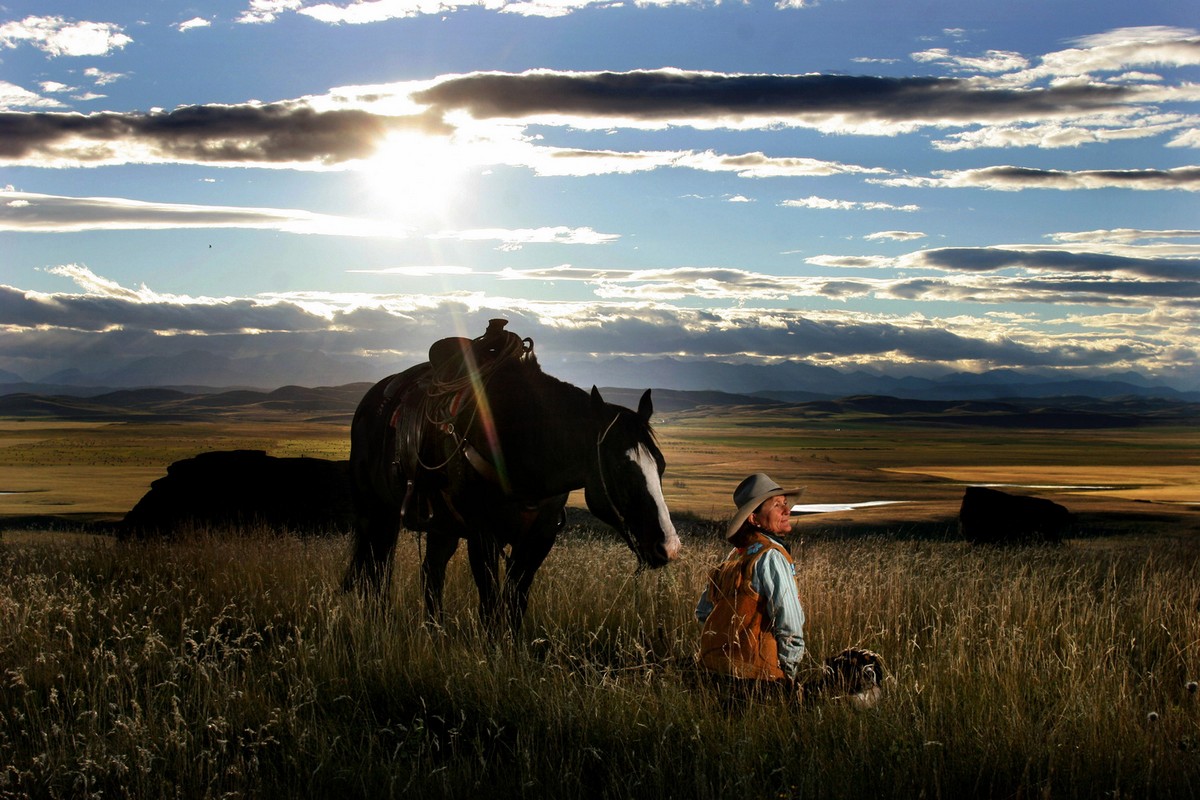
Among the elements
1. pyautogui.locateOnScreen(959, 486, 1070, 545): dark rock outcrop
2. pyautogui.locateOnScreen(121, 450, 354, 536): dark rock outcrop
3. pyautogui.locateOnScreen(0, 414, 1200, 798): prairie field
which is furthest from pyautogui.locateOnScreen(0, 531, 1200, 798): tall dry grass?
pyautogui.locateOnScreen(959, 486, 1070, 545): dark rock outcrop

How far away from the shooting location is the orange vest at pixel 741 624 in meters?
5.55

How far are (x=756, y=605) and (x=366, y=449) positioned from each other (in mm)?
5642

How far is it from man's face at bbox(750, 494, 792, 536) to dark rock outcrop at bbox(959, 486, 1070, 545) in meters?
17.0

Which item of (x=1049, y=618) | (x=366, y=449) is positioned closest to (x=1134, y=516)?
(x=1049, y=618)

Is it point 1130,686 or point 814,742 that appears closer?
point 814,742

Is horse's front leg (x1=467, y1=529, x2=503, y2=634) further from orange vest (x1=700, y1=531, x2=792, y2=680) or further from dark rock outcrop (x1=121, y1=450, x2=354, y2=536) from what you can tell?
dark rock outcrop (x1=121, y1=450, x2=354, y2=536)

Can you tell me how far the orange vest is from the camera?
5.55m

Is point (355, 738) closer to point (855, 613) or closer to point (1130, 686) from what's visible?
point (855, 613)

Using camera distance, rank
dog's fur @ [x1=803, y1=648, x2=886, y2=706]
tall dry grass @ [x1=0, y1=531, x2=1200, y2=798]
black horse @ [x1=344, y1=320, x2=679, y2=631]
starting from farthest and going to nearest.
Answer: black horse @ [x1=344, y1=320, x2=679, y2=631]
dog's fur @ [x1=803, y1=648, x2=886, y2=706]
tall dry grass @ [x1=0, y1=531, x2=1200, y2=798]

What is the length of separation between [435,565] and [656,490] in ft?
9.05

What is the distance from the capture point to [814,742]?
5.29 meters

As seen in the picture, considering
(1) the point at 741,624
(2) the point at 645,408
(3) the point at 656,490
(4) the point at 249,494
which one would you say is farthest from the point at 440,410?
(4) the point at 249,494

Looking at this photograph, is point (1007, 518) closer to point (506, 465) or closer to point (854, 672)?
point (506, 465)

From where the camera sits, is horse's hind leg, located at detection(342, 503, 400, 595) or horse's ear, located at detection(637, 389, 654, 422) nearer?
horse's ear, located at detection(637, 389, 654, 422)
